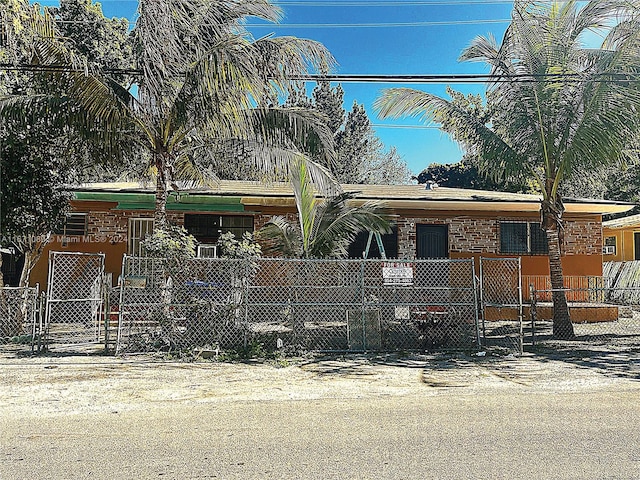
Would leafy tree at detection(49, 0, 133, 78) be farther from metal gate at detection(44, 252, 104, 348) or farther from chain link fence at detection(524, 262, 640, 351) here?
chain link fence at detection(524, 262, 640, 351)

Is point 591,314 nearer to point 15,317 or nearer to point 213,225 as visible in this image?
point 213,225

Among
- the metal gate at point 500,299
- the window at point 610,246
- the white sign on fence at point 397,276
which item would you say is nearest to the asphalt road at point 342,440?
the white sign on fence at point 397,276

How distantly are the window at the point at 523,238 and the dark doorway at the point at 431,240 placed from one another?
5.93ft

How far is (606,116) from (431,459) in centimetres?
961

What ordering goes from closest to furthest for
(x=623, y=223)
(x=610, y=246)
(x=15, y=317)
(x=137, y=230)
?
(x=15, y=317) < (x=137, y=230) < (x=623, y=223) < (x=610, y=246)

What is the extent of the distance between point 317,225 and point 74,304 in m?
6.20

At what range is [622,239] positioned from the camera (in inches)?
1056

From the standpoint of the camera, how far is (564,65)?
1253 centimetres

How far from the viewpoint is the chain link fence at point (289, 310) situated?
10.6 meters

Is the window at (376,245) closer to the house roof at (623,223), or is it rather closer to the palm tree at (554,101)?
the palm tree at (554,101)

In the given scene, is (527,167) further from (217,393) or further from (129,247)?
(129,247)

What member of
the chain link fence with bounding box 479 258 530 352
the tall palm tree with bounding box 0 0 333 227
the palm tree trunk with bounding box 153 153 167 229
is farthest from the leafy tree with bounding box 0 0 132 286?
the chain link fence with bounding box 479 258 530 352

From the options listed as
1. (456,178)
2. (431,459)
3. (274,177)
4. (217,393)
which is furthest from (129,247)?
(456,178)

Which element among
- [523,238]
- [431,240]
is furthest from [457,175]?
[431,240]
